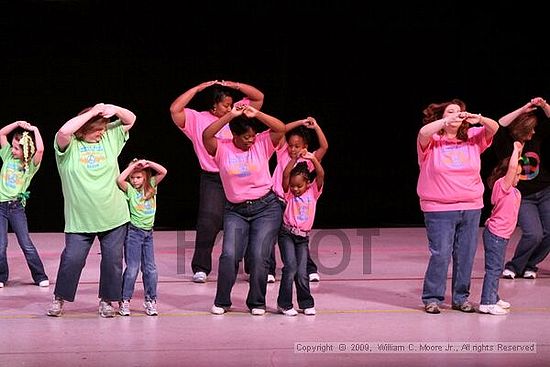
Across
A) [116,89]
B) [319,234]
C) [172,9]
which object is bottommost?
[319,234]

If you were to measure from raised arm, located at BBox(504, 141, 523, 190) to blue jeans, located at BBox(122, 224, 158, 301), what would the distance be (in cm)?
252

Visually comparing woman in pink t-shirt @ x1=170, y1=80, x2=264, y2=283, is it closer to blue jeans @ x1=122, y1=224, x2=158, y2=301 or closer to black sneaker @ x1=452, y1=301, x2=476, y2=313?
blue jeans @ x1=122, y1=224, x2=158, y2=301

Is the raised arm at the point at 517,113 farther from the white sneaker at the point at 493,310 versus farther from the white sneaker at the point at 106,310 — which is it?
the white sneaker at the point at 106,310

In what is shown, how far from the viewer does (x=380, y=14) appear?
1138 cm

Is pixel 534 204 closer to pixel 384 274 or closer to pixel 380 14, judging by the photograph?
pixel 384 274

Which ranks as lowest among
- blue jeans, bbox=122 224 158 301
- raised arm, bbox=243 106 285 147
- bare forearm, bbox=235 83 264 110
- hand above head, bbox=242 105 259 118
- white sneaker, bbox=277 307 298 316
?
white sneaker, bbox=277 307 298 316

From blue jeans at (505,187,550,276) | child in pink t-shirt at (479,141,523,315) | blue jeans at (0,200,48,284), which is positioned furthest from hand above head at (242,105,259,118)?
blue jeans at (505,187,550,276)

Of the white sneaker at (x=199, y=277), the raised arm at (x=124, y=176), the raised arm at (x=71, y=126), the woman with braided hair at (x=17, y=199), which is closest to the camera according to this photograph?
the raised arm at (x=71, y=126)

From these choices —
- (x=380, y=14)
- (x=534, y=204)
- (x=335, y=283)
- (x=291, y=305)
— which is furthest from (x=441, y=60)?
(x=291, y=305)

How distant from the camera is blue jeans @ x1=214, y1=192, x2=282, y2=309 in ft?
23.2

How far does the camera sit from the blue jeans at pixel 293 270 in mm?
7066

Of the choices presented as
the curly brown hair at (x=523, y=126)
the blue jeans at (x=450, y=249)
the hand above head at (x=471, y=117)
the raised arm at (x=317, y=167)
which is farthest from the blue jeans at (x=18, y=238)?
the curly brown hair at (x=523, y=126)

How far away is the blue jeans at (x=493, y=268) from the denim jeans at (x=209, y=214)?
2417mm

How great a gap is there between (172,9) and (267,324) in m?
5.24
